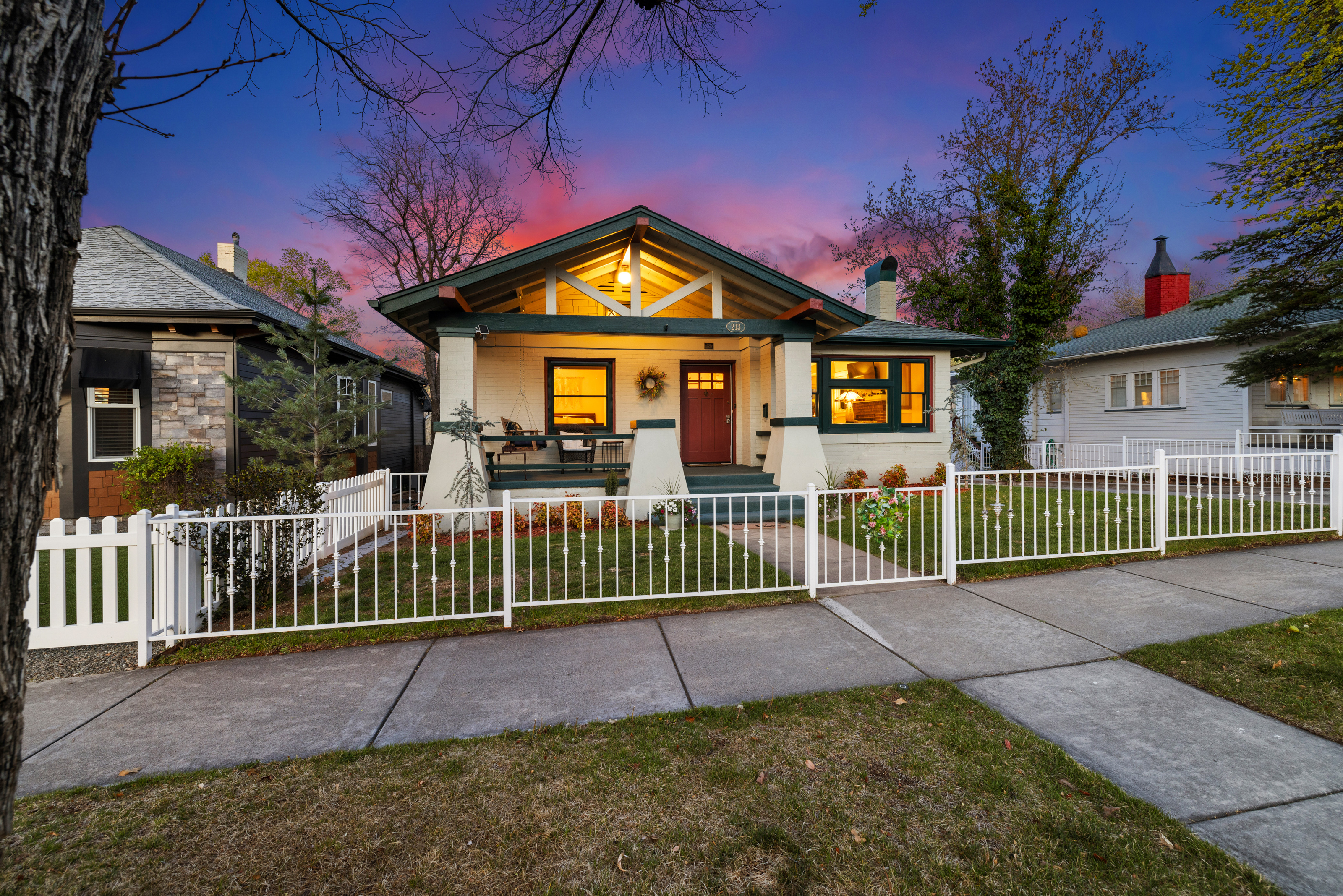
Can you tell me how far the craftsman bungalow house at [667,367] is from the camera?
8.94 m

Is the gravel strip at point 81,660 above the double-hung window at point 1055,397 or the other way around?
the other way around

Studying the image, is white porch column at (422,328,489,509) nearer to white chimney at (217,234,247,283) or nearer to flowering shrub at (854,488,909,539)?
flowering shrub at (854,488,909,539)

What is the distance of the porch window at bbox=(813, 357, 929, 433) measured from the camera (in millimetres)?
12758

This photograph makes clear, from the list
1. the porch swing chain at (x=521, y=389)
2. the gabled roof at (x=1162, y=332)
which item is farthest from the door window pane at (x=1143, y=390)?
the porch swing chain at (x=521, y=389)

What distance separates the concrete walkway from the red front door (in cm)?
792

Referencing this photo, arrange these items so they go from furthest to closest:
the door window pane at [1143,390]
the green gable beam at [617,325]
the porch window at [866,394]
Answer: the door window pane at [1143,390]
the porch window at [866,394]
the green gable beam at [617,325]

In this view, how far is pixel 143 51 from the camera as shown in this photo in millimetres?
1982

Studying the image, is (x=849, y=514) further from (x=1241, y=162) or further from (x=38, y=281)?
(x=1241, y=162)

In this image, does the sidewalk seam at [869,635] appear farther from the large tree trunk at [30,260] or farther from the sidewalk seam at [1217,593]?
the large tree trunk at [30,260]

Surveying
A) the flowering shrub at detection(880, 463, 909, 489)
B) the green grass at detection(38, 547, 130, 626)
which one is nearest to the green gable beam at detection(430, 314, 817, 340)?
the flowering shrub at detection(880, 463, 909, 489)

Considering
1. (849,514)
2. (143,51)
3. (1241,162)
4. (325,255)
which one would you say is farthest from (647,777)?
(325,255)

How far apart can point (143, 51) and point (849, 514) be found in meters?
9.25

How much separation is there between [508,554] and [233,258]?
16.3 metres

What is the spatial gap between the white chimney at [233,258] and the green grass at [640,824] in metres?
17.1
